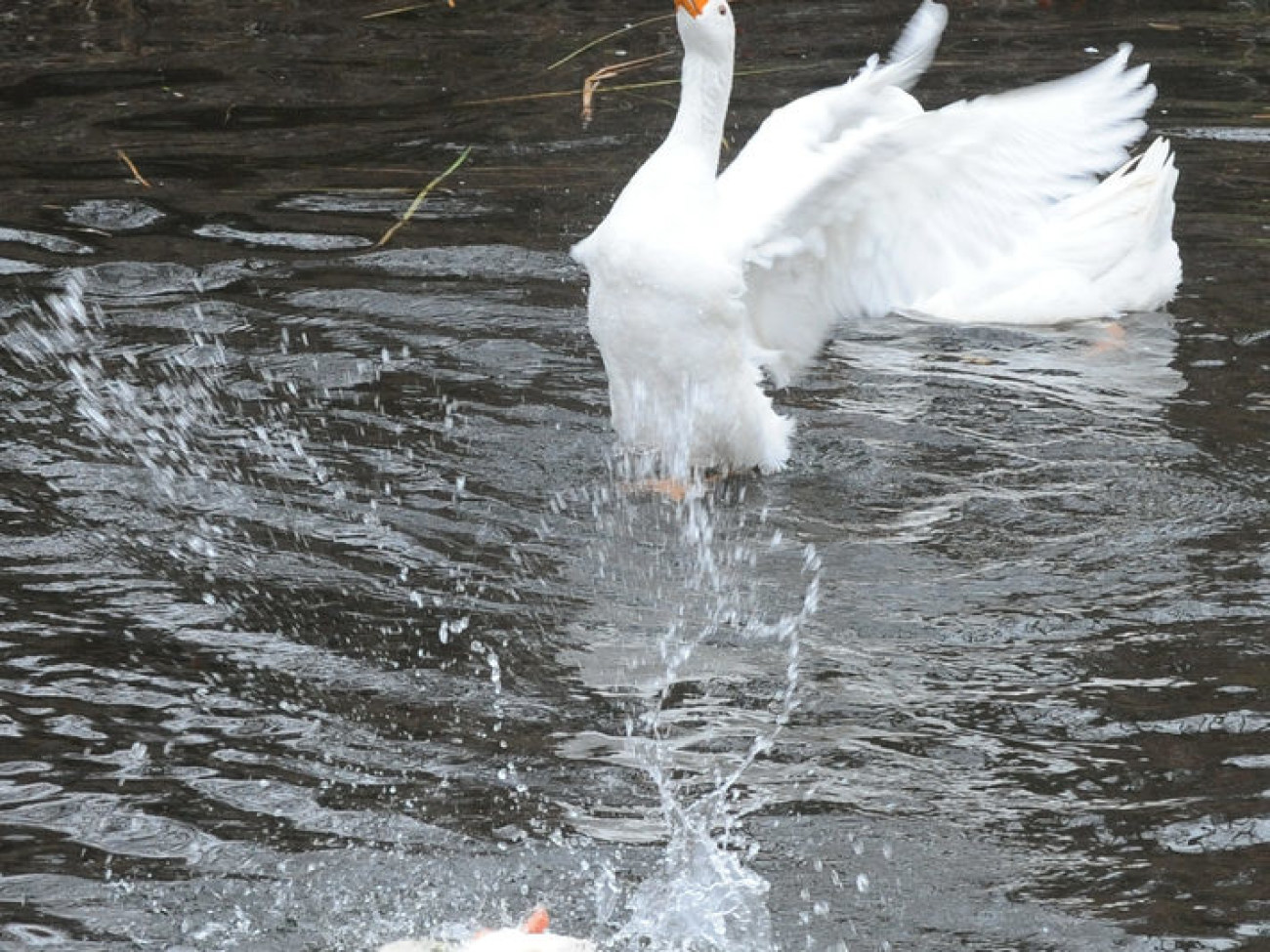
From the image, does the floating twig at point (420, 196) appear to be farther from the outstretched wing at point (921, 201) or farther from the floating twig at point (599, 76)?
the outstretched wing at point (921, 201)

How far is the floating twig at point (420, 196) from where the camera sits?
7582 millimetres

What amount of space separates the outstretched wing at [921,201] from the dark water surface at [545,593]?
1.40ft

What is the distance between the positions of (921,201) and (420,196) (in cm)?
255

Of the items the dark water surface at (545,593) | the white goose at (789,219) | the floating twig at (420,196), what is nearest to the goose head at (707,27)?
the white goose at (789,219)

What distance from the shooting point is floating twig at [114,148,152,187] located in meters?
8.05

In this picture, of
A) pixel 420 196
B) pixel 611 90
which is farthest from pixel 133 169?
pixel 611 90

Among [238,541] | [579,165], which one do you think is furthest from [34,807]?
[579,165]

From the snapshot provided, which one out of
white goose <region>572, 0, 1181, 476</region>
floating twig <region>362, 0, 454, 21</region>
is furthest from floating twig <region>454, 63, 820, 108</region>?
white goose <region>572, 0, 1181, 476</region>

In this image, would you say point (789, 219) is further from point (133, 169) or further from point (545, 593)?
point (133, 169)

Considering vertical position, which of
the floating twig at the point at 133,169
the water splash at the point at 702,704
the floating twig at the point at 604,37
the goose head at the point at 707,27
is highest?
the goose head at the point at 707,27

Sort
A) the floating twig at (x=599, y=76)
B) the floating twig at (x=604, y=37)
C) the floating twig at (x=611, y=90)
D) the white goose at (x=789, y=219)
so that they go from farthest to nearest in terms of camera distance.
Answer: the floating twig at (x=604, y=37), the floating twig at (x=611, y=90), the floating twig at (x=599, y=76), the white goose at (x=789, y=219)

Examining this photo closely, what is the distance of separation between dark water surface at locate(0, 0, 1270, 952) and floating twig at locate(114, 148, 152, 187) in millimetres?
36

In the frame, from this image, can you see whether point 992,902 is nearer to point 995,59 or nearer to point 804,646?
point 804,646

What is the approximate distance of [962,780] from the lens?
4211 millimetres
